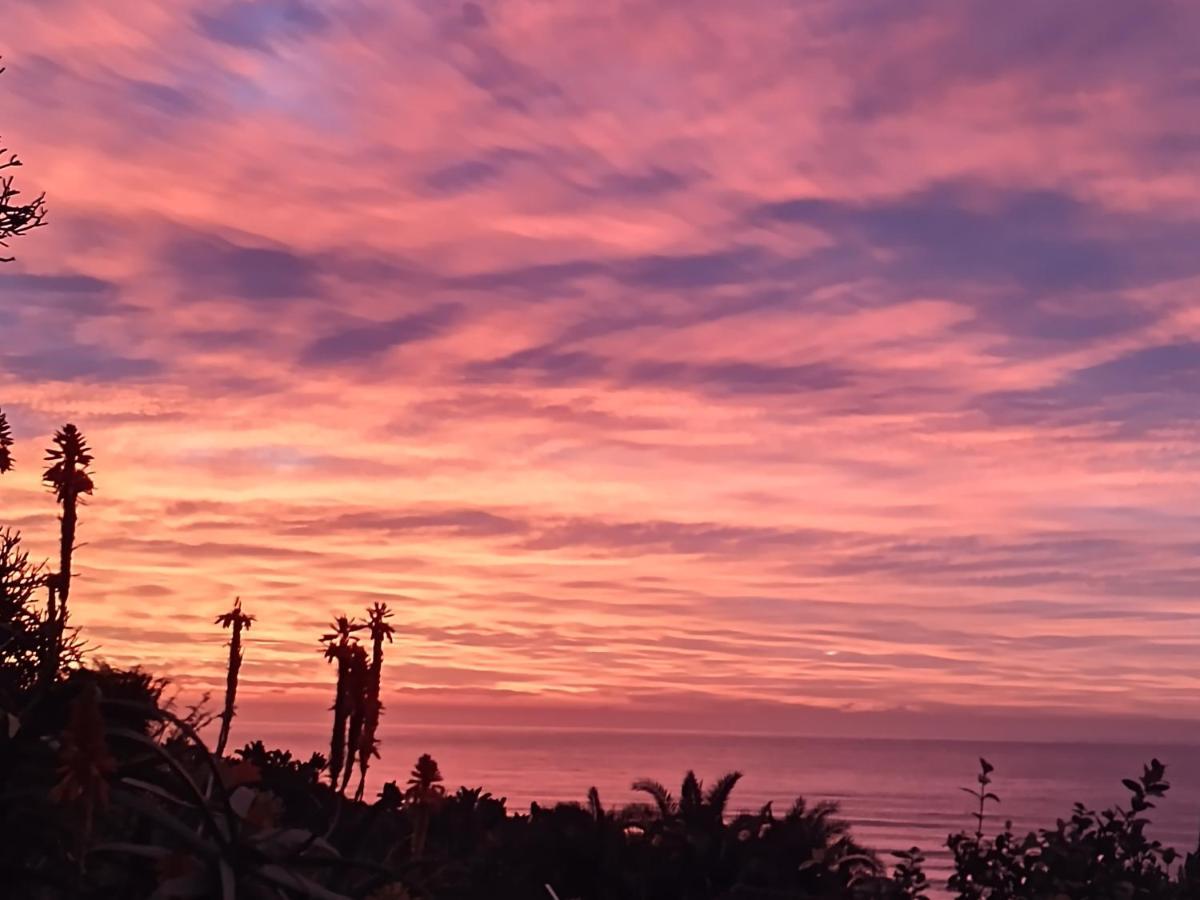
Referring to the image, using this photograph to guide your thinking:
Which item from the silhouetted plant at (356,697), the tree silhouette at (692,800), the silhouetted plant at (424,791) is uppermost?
the silhouetted plant at (356,697)

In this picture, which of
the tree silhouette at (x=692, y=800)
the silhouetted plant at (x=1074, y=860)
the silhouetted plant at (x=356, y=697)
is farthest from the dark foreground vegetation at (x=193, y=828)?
the tree silhouette at (x=692, y=800)

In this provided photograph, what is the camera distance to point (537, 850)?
2378 cm

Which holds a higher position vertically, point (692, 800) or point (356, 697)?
point (356, 697)

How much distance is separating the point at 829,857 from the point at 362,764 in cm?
1634

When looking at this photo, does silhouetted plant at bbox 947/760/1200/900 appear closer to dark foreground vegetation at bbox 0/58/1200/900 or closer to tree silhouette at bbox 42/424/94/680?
dark foreground vegetation at bbox 0/58/1200/900

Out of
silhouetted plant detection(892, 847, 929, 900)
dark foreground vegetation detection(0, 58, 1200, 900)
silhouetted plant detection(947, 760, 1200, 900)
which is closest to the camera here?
dark foreground vegetation detection(0, 58, 1200, 900)

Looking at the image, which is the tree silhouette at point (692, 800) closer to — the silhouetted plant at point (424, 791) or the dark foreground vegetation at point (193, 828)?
the dark foreground vegetation at point (193, 828)

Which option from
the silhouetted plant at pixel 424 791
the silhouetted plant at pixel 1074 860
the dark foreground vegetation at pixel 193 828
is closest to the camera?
the dark foreground vegetation at pixel 193 828

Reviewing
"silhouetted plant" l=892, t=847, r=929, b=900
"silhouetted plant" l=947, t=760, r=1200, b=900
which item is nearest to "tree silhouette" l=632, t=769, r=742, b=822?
"silhouetted plant" l=947, t=760, r=1200, b=900

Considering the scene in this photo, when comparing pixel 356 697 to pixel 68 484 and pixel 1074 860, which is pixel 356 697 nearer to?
pixel 68 484

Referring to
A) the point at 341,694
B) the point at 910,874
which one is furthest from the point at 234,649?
the point at 910,874

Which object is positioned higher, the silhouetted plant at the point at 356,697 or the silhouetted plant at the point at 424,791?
the silhouetted plant at the point at 356,697

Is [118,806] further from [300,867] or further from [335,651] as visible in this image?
[335,651]

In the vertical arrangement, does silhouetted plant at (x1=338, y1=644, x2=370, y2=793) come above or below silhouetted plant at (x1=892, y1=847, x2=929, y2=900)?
above
